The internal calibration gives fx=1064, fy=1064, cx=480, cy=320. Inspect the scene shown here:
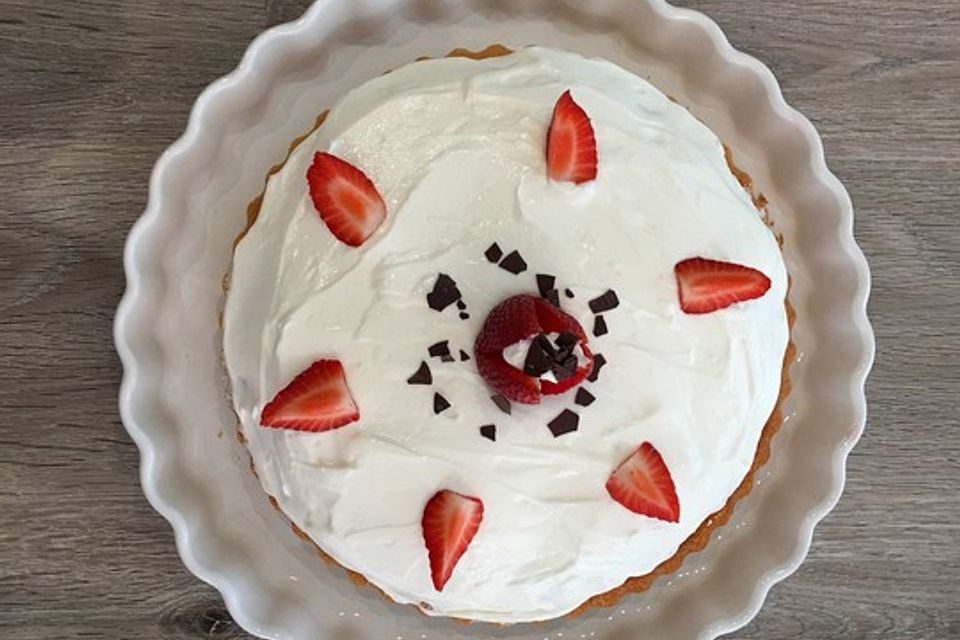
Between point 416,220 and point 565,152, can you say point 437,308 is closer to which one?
point 416,220

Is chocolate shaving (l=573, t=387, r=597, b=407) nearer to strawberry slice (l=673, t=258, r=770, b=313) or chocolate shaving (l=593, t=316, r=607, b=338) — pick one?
chocolate shaving (l=593, t=316, r=607, b=338)

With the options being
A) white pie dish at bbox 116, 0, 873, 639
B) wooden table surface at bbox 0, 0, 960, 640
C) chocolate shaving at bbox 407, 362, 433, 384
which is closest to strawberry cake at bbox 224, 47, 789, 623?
chocolate shaving at bbox 407, 362, 433, 384

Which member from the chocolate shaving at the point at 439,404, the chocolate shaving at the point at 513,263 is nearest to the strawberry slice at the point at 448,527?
the chocolate shaving at the point at 439,404

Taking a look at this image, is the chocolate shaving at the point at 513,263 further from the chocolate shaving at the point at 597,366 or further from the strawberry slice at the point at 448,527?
the strawberry slice at the point at 448,527

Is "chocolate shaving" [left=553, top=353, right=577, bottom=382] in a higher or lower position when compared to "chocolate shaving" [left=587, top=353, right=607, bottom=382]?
higher

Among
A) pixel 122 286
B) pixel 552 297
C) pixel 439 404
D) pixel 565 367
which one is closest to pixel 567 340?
pixel 565 367

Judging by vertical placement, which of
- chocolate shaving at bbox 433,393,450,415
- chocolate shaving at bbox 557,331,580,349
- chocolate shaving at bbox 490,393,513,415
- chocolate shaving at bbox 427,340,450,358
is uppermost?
chocolate shaving at bbox 557,331,580,349

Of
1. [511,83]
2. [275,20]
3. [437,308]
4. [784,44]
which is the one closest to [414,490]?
[437,308]
